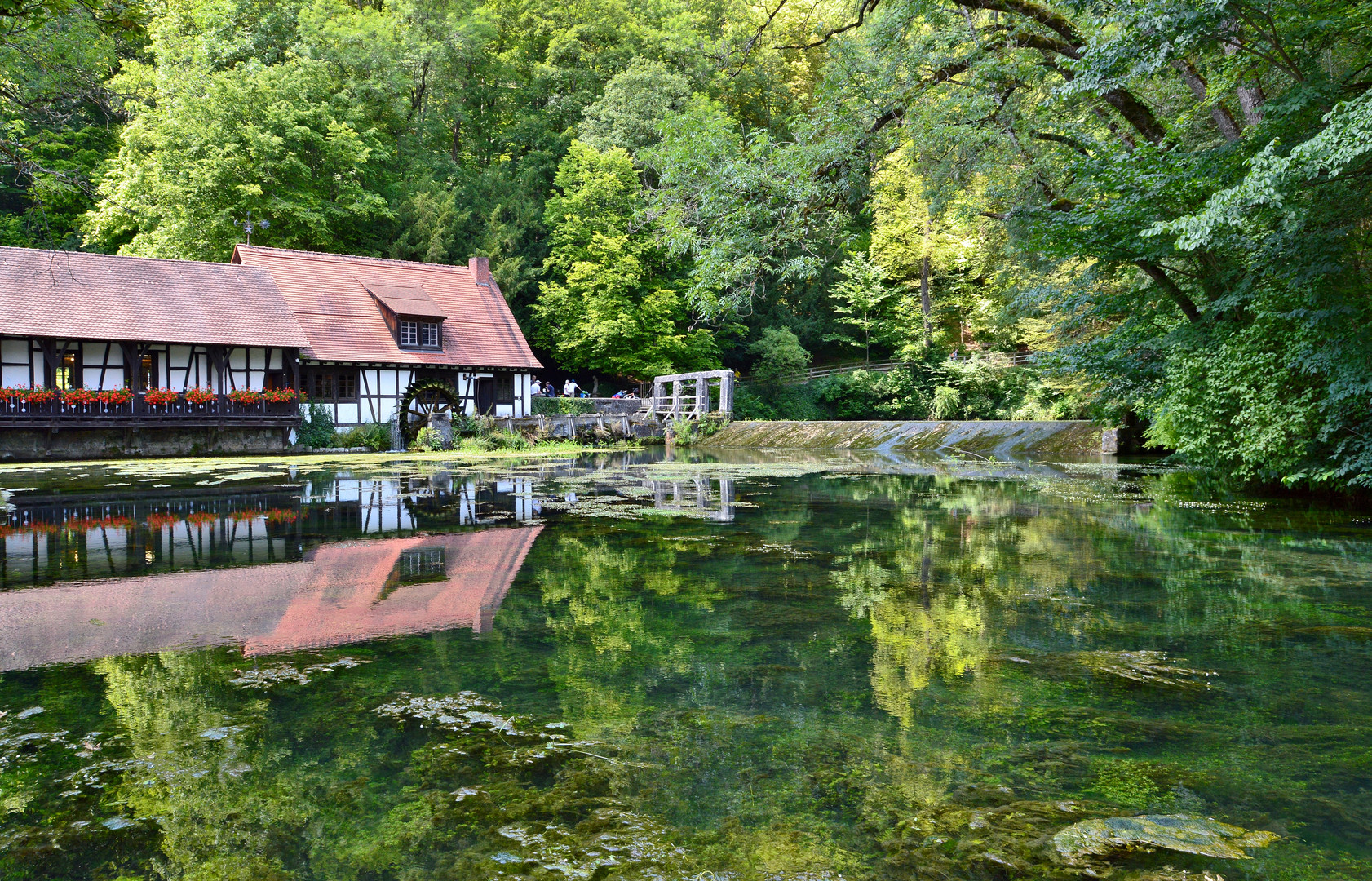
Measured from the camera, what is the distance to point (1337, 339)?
866cm

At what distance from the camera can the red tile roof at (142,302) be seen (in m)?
21.3

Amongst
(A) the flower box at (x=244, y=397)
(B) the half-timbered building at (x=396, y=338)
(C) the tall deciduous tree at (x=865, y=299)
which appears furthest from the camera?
(C) the tall deciduous tree at (x=865, y=299)

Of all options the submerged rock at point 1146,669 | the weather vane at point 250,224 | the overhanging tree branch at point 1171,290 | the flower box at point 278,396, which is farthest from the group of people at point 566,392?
the submerged rock at point 1146,669

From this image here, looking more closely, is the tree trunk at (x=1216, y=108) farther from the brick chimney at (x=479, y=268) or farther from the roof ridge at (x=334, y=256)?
the roof ridge at (x=334, y=256)

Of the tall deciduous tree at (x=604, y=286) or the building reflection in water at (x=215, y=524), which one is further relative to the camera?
the tall deciduous tree at (x=604, y=286)

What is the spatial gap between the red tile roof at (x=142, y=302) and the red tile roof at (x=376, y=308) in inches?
45.0

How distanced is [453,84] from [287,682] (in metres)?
41.5

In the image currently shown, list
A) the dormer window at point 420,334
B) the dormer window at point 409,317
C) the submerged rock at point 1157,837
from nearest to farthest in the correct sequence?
the submerged rock at point 1157,837 → the dormer window at point 409,317 → the dormer window at point 420,334

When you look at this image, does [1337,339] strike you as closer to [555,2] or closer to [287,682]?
[287,682]

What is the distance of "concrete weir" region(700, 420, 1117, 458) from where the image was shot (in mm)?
21000

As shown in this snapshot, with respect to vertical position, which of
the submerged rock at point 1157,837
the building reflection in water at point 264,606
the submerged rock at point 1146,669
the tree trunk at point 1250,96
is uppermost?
the tree trunk at point 1250,96

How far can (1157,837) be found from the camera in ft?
7.64

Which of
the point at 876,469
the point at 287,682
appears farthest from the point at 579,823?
the point at 876,469

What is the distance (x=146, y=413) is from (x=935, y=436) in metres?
21.0
